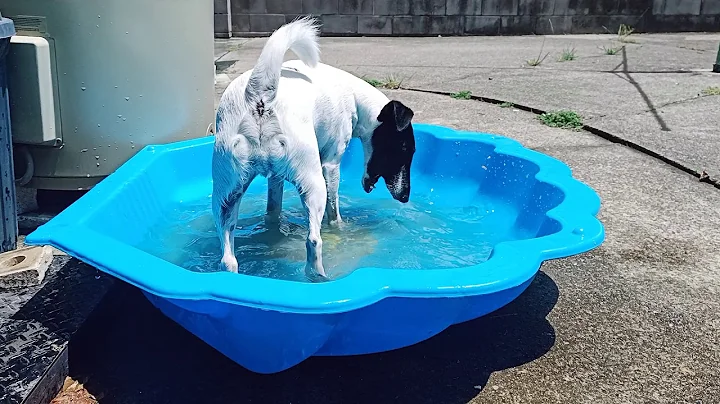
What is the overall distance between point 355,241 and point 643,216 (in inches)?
53.3

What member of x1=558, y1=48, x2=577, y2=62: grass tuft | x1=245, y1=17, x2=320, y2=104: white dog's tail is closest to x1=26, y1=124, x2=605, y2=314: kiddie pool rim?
x1=245, y1=17, x2=320, y2=104: white dog's tail

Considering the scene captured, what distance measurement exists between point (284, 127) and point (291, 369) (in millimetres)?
719

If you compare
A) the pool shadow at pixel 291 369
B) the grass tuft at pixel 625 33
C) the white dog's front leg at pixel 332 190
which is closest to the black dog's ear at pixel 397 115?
the white dog's front leg at pixel 332 190

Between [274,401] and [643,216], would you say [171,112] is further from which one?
[643,216]

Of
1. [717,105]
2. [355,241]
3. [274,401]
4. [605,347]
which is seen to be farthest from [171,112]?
[717,105]

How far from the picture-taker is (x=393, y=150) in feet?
8.56

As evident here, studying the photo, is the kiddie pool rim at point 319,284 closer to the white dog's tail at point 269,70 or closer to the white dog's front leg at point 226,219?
the white dog's front leg at point 226,219

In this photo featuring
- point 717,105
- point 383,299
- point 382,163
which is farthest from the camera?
point 717,105

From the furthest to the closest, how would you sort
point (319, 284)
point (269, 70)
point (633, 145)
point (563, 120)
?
point (563, 120) < point (633, 145) < point (269, 70) < point (319, 284)

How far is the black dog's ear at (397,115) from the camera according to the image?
2463mm

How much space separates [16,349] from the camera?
181cm

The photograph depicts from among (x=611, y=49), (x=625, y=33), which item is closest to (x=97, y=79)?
(x=611, y=49)

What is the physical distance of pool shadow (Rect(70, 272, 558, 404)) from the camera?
1.80m

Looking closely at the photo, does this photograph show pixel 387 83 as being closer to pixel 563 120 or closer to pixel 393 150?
pixel 563 120
